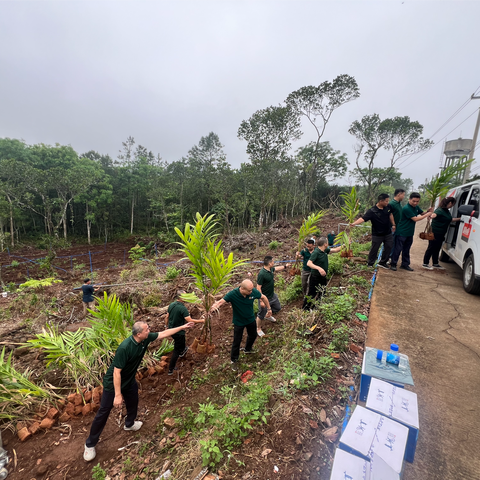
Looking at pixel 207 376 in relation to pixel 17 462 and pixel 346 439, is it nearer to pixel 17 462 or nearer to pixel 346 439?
pixel 17 462

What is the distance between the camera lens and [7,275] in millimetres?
14297

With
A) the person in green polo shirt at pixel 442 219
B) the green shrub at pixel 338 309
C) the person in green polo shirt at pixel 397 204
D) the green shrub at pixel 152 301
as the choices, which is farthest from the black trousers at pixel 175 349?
the person in green polo shirt at pixel 442 219

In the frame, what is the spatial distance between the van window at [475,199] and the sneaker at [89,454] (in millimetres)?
6893

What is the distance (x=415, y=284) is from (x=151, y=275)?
9.84 meters

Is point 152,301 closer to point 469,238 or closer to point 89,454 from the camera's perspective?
point 89,454

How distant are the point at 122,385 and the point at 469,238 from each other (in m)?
6.15

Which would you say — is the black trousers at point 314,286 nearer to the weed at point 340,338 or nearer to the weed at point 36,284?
the weed at point 340,338

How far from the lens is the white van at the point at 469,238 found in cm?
411

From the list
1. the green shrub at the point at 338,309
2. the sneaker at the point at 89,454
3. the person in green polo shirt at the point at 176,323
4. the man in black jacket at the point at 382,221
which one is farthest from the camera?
the man in black jacket at the point at 382,221

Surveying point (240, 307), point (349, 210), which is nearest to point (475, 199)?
point (349, 210)

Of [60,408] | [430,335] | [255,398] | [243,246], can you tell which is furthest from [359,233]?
[60,408]

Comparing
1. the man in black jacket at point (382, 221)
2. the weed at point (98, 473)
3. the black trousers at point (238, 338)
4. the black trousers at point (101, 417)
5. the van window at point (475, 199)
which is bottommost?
the weed at point (98, 473)

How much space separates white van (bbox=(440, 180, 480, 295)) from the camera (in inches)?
162

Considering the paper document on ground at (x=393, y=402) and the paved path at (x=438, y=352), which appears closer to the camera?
the paper document on ground at (x=393, y=402)
